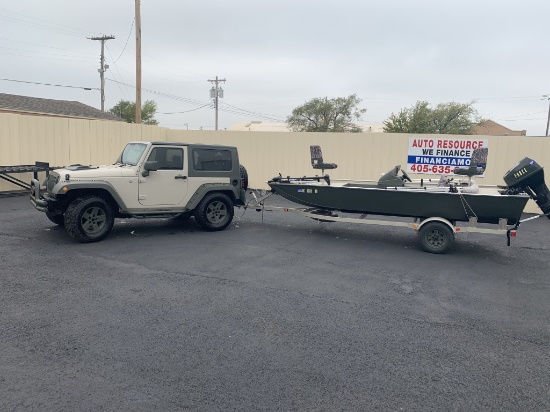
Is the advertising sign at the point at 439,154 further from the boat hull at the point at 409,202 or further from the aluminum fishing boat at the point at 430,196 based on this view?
the boat hull at the point at 409,202

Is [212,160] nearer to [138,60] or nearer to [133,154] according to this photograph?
[133,154]

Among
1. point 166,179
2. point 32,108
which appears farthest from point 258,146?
point 32,108

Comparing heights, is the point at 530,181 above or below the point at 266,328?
above

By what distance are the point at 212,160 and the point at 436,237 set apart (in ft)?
16.2

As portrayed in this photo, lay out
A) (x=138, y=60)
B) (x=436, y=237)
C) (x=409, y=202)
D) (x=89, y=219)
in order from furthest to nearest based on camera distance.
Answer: (x=138, y=60) → (x=409, y=202) → (x=436, y=237) → (x=89, y=219)

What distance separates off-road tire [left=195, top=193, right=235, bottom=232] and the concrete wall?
22.6 ft

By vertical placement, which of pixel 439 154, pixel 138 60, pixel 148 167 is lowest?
pixel 148 167

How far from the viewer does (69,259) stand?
6.89 meters

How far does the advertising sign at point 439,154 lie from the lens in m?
14.3

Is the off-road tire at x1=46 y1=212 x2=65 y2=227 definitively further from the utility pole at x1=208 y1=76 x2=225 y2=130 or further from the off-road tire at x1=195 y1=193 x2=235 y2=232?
the utility pole at x1=208 y1=76 x2=225 y2=130

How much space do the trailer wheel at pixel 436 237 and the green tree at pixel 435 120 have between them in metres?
30.0

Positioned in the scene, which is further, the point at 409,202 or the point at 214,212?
the point at 214,212

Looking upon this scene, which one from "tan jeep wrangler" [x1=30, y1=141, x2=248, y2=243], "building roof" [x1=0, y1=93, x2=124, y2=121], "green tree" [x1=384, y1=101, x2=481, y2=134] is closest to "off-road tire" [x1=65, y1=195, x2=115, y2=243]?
"tan jeep wrangler" [x1=30, y1=141, x2=248, y2=243]

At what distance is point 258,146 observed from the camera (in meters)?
16.6
